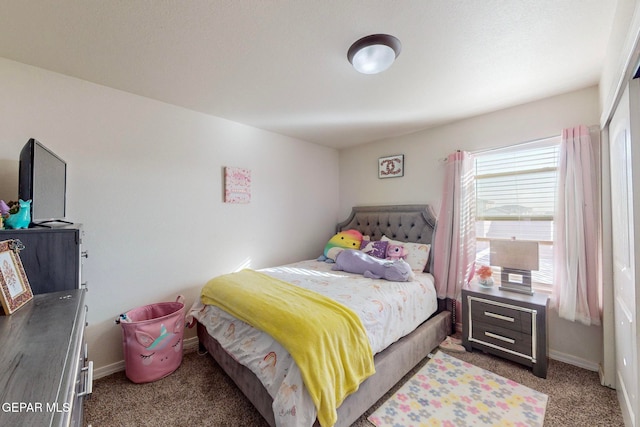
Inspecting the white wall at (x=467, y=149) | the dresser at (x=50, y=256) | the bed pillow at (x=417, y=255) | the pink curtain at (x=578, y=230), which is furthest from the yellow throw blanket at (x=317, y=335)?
the white wall at (x=467, y=149)

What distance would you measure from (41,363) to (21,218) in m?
1.10

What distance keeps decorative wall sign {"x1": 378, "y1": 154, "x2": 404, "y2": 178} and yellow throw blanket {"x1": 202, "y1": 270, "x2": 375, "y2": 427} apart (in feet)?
6.85

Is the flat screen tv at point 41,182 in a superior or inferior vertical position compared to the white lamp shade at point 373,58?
inferior

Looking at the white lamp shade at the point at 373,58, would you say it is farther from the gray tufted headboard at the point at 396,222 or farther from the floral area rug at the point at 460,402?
the floral area rug at the point at 460,402

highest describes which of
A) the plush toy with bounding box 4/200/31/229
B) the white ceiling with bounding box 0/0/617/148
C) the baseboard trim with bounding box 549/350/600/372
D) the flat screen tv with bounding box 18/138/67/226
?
the white ceiling with bounding box 0/0/617/148

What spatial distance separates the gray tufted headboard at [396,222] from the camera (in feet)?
9.75

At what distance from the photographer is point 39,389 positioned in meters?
0.59

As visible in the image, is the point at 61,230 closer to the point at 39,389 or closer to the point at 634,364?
the point at 39,389

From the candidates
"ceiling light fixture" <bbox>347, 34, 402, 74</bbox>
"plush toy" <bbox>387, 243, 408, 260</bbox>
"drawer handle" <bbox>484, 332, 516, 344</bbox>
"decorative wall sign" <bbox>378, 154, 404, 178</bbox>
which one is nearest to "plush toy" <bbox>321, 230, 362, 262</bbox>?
"plush toy" <bbox>387, 243, 408, 260</bbox>

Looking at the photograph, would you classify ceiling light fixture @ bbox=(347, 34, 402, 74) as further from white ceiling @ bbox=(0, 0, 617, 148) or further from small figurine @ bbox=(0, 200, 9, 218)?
small figurine @ bbox=(0, 200, 9, 218)

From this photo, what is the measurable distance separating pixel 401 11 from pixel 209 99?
1.72 meters

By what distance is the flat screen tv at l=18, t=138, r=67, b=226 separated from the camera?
1360 millimetres

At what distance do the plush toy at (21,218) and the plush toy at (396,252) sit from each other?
280 cm

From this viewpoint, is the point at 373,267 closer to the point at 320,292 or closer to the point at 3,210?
the point at 320,292
